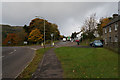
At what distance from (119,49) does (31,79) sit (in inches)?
359

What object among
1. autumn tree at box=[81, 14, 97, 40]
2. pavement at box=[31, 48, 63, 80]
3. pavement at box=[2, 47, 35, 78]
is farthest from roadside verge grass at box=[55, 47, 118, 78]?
autumn tree at box=[81, 14, 97, 40]

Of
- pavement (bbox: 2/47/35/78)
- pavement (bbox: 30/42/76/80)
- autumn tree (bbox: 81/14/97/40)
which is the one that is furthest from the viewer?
autumn tree (bbox: 81/14/97/40)

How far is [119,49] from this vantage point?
9633mm

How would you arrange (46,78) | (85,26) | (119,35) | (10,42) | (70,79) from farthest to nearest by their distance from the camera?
(10,42), (85,26), (119,35), (46,78), (70,79)

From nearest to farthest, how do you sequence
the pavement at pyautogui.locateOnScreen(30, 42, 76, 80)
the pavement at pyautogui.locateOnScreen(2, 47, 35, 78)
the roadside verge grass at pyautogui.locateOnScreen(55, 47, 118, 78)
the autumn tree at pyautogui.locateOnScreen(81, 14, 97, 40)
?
the roadside verge grass at pyautogui.locateOnScreen(55, 47, 118, 78)
the pavement at pyautogui.locateOnScreen(30, 42, 76, 80)
the pavement at pyautogui.locateOnScreen(2, 47, 35, 78)
the autumn tree at pyautogui.locateOnScreen(81, 14, 97, 40)

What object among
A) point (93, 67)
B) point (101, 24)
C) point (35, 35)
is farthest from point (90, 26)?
point (93, 67)

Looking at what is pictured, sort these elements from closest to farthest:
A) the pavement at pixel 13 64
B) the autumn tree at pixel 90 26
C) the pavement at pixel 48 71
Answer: the pavement at pixel 48 71
the pavement at pixel 13 64
the autumn tree at pixel 90 26

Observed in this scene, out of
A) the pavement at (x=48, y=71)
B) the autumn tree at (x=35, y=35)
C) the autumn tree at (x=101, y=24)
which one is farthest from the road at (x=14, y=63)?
the autumn tree at (x=101, y=24)

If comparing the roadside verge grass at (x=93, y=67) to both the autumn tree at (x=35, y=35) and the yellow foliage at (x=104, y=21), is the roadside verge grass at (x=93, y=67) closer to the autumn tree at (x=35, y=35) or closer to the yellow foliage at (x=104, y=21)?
the autumn tree at (x=35, y=35)

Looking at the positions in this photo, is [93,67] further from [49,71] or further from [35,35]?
[35,35]

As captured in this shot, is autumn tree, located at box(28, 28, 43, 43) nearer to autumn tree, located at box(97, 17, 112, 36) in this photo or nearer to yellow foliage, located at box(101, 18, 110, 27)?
autumn tree, located at box(97, 17, 112, 36)

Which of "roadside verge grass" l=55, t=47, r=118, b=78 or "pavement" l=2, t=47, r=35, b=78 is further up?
"roadside verge grass" l=55, t=47, r=118, b=78

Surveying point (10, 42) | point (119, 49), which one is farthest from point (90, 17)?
point (10, 42)

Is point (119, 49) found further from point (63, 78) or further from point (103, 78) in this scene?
point (63, 78)
